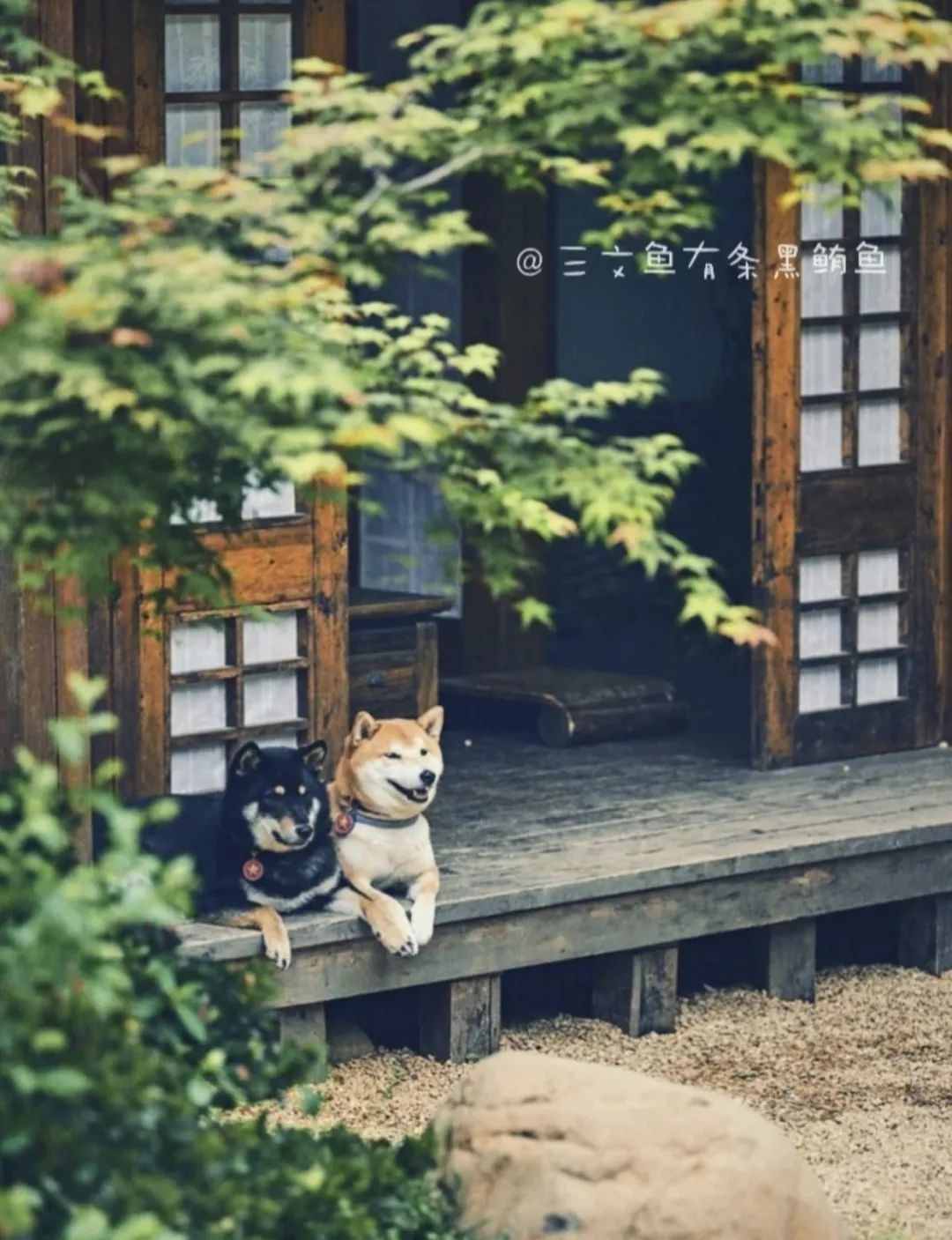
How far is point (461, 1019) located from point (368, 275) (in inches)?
145

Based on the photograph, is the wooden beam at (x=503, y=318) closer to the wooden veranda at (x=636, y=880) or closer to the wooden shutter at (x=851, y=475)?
the wooden veranda at (x=636, y=880)

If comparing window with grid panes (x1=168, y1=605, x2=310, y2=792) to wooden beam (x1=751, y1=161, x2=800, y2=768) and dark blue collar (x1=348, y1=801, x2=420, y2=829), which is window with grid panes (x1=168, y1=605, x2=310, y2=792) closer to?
dark blue collar (x1=348, y1=801, x2=420, y2=829)

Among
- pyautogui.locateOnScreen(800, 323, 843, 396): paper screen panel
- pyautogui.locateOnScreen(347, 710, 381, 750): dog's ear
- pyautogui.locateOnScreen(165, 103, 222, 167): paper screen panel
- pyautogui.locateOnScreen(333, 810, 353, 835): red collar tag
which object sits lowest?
pyautogui.locateOnScreen(333, 810, 353, 835): red collar tag

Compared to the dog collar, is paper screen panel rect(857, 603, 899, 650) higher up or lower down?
higher up

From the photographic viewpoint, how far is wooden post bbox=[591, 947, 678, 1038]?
7973 mm

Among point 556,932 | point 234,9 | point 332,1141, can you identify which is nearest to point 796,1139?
point 556,932

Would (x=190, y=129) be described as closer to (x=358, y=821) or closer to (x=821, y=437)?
(x=358, y=821)

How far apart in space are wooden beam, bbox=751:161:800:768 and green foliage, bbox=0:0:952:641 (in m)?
4.25

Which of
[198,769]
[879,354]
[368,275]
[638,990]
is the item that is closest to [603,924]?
[638,990]

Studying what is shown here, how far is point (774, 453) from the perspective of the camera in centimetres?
899

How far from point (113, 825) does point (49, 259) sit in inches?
32.6

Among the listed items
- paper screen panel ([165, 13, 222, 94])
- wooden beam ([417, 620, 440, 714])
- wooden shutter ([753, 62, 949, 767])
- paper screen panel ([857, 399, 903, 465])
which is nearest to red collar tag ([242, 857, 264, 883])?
wooden beam ([417, 620, 440, 714])

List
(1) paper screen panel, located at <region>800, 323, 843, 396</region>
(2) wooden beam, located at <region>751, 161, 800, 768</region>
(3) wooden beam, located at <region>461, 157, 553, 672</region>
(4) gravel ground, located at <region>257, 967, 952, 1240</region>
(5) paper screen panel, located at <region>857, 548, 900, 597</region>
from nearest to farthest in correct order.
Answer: (4) gravel ground, located at <region>257, 967, 952, 1240</region>
(2) wooden beam, located at <region>751, 161, 800, 768</region>
(1) paper screen panel, located at <region>800, 323, 843, 396</region>
(5) paper screen panel, located at <region>857, 548, 900, 597</region>
(3) wooden beam, located at <region>461, 157, 553, 672</region>

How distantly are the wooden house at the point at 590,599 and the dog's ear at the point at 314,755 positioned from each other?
407mm
